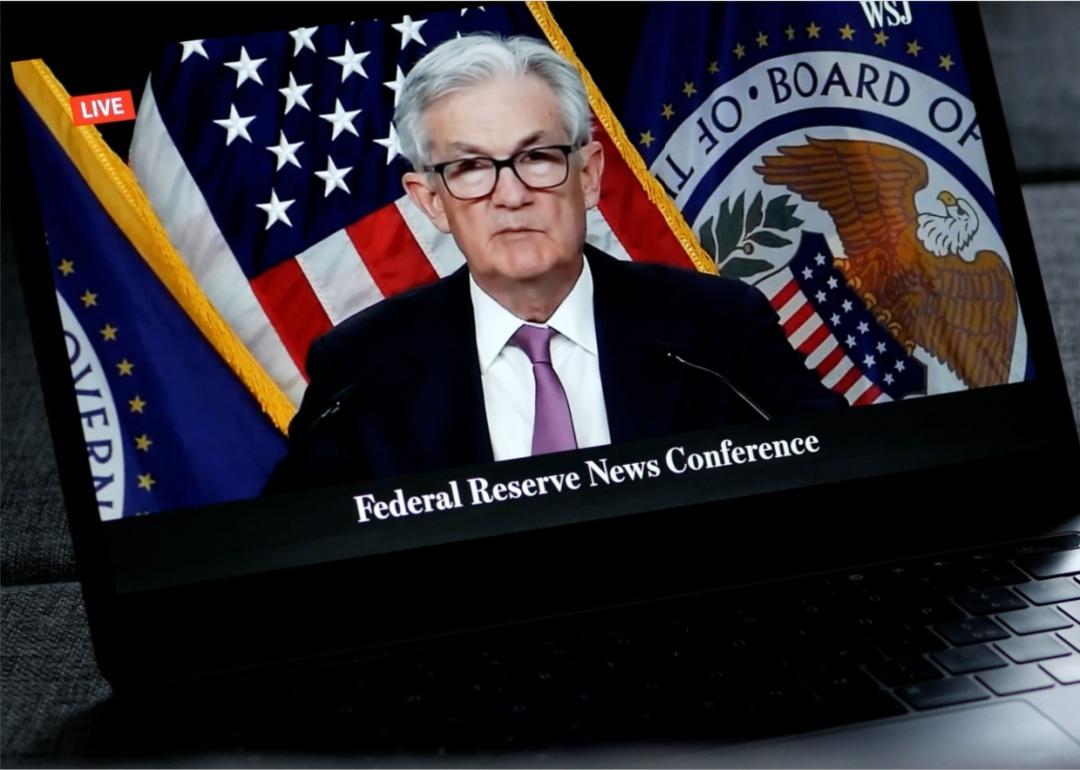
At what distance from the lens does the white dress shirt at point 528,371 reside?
710mm

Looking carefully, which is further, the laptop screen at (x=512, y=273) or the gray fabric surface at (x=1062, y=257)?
the gray fabric surface at (x=1062, y=257)

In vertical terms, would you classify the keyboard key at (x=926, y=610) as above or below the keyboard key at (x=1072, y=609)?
above

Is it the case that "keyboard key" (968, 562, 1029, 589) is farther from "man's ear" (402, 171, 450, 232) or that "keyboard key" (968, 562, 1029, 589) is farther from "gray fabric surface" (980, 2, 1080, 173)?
"gray fabric surface" (980, 2, 1080, 173)

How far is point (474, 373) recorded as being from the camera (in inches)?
28.5

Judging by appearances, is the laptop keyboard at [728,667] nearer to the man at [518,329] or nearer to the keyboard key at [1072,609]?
the keyboard key at [1072,609]

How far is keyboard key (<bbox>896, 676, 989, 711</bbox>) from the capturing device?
0.59m

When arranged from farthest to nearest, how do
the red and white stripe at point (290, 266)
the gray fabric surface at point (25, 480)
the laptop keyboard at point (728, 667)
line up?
1. the gray fabric surface at point (25, 480)
2. the red and white stripe at point (290, 266)
3. the laptop keyboard at point (728, 667)

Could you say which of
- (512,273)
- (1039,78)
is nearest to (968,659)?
(512,273)

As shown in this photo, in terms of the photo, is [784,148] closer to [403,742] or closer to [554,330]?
[554,330]

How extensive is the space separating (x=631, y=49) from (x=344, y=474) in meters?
0.29

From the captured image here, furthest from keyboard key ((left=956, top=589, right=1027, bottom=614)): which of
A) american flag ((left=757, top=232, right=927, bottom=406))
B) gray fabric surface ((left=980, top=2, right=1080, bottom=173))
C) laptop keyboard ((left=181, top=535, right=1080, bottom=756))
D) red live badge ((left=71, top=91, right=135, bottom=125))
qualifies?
gray fabric surface ((left=980, top=2, right=1080, bottom=173))

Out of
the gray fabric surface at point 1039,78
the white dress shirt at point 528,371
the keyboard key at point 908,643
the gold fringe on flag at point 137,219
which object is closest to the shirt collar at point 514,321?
the white dress shirt at point 528,371

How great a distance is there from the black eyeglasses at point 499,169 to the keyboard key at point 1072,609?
0.35 metres

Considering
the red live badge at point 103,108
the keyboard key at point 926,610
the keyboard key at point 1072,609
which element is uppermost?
the red live badge at point 103,108
